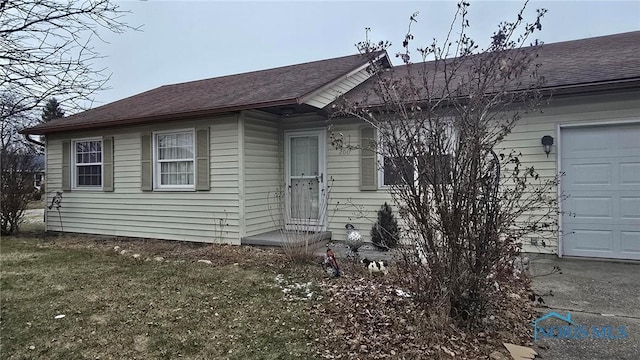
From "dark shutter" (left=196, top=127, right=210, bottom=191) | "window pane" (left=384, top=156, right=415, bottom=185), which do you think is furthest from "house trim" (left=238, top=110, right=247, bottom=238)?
"window pane" (left=384, top=156, right=415, bottom=185)

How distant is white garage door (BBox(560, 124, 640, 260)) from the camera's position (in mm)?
5703

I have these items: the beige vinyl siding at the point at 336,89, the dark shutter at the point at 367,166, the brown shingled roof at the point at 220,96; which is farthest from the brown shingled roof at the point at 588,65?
the brown shingled roof at the point at 220,96

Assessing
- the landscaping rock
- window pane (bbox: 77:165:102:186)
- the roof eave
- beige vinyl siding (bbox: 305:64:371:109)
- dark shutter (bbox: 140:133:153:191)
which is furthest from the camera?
window pane (bbox: 77:165:102:186)

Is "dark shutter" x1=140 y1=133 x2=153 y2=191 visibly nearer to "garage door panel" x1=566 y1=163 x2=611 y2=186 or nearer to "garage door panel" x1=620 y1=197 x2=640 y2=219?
"garage door panel" x1=566 y1=163 x2=611 y2=186

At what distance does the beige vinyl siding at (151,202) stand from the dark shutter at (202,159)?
0.10 m

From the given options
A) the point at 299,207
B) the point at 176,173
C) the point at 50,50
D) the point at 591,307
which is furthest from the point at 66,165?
→ the point at 591,307

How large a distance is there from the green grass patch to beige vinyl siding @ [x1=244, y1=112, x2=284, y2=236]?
188cm

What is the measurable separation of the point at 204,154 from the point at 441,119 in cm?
540

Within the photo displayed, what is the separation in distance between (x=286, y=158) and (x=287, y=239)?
7.79 feet

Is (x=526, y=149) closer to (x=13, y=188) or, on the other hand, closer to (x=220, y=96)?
(x=220, y=96)

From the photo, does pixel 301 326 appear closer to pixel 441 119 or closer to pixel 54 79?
pixel 441 119

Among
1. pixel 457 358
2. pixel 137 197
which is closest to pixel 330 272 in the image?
pixel 457 358

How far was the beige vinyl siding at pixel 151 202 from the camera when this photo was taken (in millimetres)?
7379

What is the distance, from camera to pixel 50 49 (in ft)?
13.3
